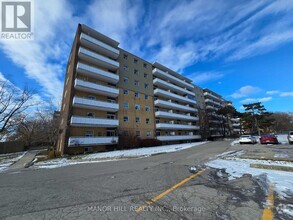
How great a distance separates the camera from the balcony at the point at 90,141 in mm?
18816

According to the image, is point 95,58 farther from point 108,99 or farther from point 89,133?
point 89,133

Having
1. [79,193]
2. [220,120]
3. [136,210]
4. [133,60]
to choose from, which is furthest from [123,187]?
[220,120]

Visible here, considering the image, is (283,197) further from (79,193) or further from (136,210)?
(79,193)

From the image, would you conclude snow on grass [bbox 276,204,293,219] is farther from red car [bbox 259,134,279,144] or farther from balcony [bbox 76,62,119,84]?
balcony [bbox 76,62,119,84]

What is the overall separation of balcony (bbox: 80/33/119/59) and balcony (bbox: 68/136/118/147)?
1541cm

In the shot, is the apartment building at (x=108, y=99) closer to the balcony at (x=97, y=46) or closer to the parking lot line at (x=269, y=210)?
the balcony at (x=97, y=46)

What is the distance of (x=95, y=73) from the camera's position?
23.2 meters

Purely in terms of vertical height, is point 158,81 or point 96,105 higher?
point 158,81

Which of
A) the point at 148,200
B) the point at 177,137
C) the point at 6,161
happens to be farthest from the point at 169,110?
the point at 148,200

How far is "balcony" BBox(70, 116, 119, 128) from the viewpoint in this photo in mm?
19594

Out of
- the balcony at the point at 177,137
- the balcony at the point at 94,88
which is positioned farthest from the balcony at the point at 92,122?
the balcony at the point at 177,137

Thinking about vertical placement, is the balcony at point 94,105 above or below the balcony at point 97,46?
below

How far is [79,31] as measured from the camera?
954 inches

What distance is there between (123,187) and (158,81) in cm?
3173
